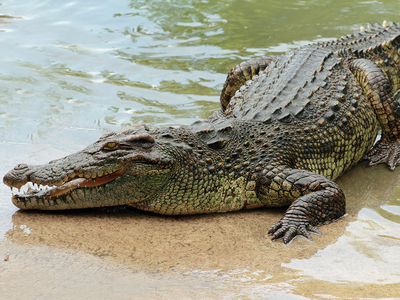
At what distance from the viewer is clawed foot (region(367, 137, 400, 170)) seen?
548 centimetres

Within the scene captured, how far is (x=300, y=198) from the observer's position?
14.0ft

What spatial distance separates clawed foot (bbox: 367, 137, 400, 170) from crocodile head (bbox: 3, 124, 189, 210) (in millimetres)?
2777

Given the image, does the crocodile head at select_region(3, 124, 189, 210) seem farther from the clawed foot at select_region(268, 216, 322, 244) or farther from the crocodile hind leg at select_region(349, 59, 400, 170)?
the crocodile hind leg at select_region(349, 59, 400, 170)

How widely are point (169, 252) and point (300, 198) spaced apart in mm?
1377

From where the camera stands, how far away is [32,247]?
146 inches

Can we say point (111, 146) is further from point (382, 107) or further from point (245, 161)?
point (382, 107)

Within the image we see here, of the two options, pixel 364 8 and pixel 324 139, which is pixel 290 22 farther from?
pixel 324 139

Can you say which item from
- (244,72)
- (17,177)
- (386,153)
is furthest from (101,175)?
(386,153)

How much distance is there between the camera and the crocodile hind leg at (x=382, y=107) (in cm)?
566

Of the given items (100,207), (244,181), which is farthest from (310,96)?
(100,207)

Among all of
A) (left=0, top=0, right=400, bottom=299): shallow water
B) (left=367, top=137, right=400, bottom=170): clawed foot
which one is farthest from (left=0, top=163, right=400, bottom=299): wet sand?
(left=367, top=137, right=400, bottom=170): clawed foot

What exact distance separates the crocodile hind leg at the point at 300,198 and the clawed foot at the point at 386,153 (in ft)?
4.71

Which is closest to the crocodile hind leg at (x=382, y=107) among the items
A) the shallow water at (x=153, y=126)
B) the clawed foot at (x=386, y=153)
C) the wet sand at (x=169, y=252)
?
the clawed foot at (x=386, y=153)

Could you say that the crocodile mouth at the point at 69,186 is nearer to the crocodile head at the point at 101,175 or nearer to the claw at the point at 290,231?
the crocodile head at the point at 101,175
